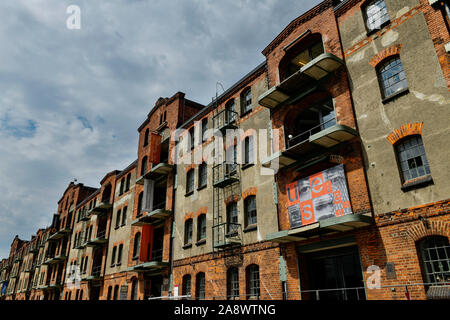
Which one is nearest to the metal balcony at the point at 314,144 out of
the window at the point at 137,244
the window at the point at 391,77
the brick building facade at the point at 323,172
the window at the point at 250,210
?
the brick building facade at the point at 323,172

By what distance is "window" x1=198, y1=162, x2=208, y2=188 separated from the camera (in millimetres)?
21906

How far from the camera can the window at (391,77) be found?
12367mm

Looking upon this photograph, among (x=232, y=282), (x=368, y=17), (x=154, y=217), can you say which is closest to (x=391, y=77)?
(x=368, y=17)

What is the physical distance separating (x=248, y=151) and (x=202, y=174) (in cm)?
474

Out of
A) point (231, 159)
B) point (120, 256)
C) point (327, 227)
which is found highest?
point (231, 159)

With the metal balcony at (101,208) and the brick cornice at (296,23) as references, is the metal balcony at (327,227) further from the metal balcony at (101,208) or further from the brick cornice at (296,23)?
the metal balcony at (101,208)

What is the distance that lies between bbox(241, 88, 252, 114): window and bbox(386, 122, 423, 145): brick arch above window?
9329 millimetres

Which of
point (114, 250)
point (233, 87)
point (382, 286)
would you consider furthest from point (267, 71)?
point (114, 250)

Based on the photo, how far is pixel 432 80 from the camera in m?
11.2

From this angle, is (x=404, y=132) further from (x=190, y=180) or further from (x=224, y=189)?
(x=190, y=180)

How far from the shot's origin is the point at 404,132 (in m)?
11.6

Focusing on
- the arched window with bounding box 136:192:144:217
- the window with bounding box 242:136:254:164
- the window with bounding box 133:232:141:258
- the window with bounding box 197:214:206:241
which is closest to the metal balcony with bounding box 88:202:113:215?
the arched window with bounding box 136:192:144:217

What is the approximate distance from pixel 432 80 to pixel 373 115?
2.25 meters

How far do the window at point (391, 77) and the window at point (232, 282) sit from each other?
11092mm
